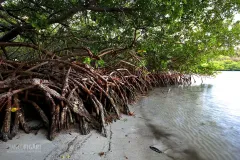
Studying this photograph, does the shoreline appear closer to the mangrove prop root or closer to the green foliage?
the mangrove prop root

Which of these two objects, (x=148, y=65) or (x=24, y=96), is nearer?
(x=24, y=96)

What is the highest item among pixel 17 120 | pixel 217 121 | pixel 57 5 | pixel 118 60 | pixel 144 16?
pixel 57 5

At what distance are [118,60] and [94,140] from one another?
156 inches

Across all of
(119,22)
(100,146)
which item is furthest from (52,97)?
(119,22)

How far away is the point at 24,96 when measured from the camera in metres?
2.81

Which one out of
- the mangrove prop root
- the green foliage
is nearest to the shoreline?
the mangrove prop root

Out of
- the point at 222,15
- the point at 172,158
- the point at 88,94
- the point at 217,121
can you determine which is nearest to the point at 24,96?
the point at 88,94

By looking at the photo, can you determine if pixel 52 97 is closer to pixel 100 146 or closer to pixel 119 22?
pixel 100 146

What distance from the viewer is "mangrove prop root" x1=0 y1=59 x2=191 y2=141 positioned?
2461 millimetres

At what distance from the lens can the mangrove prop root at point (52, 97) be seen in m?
2.46

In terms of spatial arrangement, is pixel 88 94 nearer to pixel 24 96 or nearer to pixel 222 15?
pixel 24 96

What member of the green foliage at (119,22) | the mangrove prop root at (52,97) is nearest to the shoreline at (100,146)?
the mangrove prop root at (52,97)

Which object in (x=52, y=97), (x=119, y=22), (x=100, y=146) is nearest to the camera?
(x=100, y=146)

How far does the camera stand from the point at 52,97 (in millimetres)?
2715
